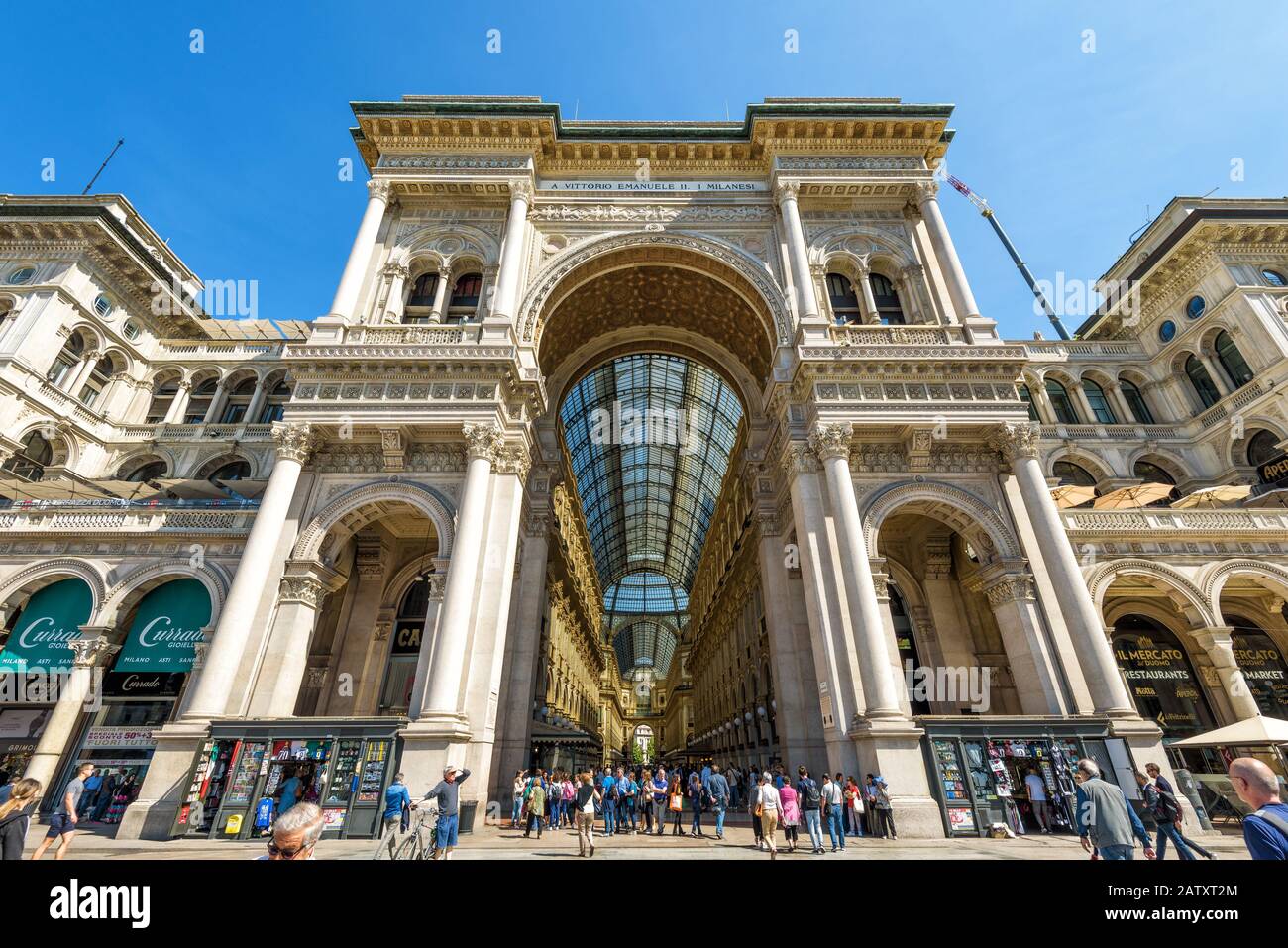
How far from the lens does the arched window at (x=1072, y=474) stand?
1066 inches

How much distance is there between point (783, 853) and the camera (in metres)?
10.3

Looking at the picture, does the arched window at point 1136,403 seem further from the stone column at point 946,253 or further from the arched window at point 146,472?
the arched window at point 146,472

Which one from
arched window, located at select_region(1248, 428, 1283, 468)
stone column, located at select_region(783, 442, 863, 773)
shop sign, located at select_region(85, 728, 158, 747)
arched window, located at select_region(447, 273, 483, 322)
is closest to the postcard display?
shop sign, located at select_region(85, 728, 158, 747)

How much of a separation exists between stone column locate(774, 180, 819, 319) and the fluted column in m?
11.4

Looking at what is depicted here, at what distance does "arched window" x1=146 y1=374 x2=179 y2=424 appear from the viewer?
2848cm

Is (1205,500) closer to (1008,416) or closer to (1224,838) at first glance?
(1008,416)

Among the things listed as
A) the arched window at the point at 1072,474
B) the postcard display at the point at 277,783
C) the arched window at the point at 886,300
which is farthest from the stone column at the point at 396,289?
the arched window at the point at 1072,474

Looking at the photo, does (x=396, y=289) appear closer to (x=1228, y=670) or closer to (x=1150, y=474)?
(x=1228, y=670)

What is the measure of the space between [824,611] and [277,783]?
13837 millimetres

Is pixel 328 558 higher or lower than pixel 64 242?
lower

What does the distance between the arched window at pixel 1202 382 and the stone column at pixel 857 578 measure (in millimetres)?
23285
